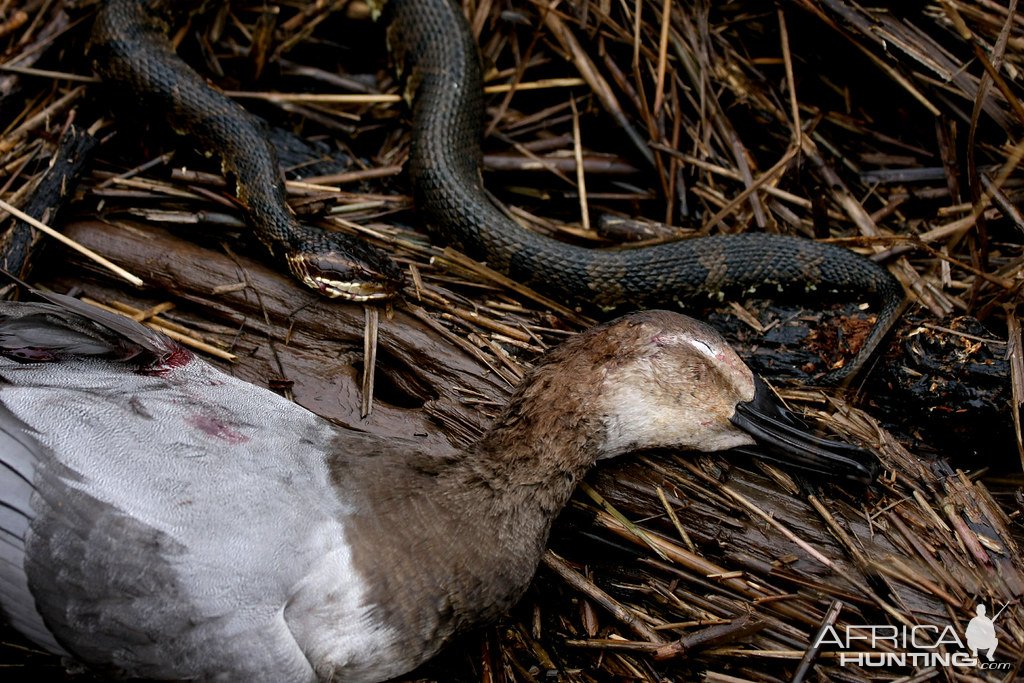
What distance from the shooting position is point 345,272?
3303mm

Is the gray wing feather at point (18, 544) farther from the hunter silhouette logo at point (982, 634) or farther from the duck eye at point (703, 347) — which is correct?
the hunter silhouette logo at point (982, 634)

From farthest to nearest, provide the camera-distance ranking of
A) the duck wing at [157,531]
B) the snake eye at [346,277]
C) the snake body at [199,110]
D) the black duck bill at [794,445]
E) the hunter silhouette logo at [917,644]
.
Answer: the snake body at [199,110] < the snake eye at [346,277] < the black duck bill at [794,445] < the hunter silhouette logo at [917,644] < the duck wing at [157,531]

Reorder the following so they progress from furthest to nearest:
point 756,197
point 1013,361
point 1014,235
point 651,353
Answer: point 756,197 → point 1014,235 → point 1013,361 → point 651,353

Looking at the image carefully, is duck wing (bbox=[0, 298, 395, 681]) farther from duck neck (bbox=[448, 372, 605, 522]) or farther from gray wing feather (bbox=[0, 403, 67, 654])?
duck neck (bbox=[448, 372, 605, 522])

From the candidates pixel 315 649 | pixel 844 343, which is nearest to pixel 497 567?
pixel 315 649

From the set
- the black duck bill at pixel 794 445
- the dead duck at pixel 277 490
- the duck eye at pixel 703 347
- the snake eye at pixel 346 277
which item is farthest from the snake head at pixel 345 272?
the black duck bill at pixel 794 445

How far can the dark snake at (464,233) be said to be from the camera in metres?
3.54

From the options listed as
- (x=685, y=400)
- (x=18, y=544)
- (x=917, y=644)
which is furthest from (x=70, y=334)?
(x=917, y=644)

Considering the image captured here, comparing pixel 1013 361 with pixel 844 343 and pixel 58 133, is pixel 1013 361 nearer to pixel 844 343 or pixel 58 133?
pixel 844 343

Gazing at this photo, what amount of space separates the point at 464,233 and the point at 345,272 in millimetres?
626

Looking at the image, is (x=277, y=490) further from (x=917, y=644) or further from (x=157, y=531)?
(x=917, y=644)

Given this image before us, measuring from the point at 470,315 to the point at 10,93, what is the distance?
2.26m

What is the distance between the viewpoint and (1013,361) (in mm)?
3137

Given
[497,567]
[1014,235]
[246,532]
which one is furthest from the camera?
[1014,235]
